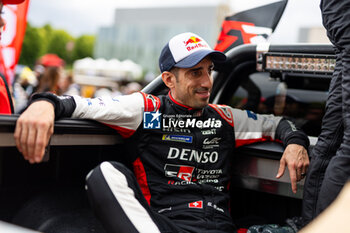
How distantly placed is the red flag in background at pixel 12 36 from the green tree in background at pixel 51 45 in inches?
1748

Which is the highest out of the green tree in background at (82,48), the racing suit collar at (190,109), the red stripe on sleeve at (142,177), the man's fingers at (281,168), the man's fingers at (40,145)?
the man's fingers at (40,145)

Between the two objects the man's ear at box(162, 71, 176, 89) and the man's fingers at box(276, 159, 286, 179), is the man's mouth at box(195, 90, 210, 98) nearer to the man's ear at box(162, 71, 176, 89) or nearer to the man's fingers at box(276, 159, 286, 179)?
the man's ear at box(162, 71, 176, 89)

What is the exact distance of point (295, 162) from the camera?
6.37 feet

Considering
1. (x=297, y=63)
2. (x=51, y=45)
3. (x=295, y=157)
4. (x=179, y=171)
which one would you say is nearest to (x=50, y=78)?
(x=179, y=171)

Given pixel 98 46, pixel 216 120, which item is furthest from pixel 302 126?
pixel 98 46

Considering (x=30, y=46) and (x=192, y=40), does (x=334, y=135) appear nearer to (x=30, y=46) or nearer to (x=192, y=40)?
(x=192, y=40)

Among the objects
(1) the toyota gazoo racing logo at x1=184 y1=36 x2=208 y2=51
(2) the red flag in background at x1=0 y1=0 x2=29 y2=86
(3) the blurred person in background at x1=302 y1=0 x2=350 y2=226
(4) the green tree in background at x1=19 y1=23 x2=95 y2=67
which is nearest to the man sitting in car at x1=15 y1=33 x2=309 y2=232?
(1) the toyota gazoo racing logo at x1=184 y1=36 x2=208 y2=51

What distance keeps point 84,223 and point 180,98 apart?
855 mm

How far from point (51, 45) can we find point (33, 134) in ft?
254

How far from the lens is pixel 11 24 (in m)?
4.62

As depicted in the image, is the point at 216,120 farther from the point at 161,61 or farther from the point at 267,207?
the point at 267,207

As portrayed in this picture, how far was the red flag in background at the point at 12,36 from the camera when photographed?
456cm

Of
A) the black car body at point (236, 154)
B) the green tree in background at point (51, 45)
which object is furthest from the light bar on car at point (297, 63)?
the green tree in background at point (51, 45)

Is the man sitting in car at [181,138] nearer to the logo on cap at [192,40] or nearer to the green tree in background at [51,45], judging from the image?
the logo on cap at [192,40]
